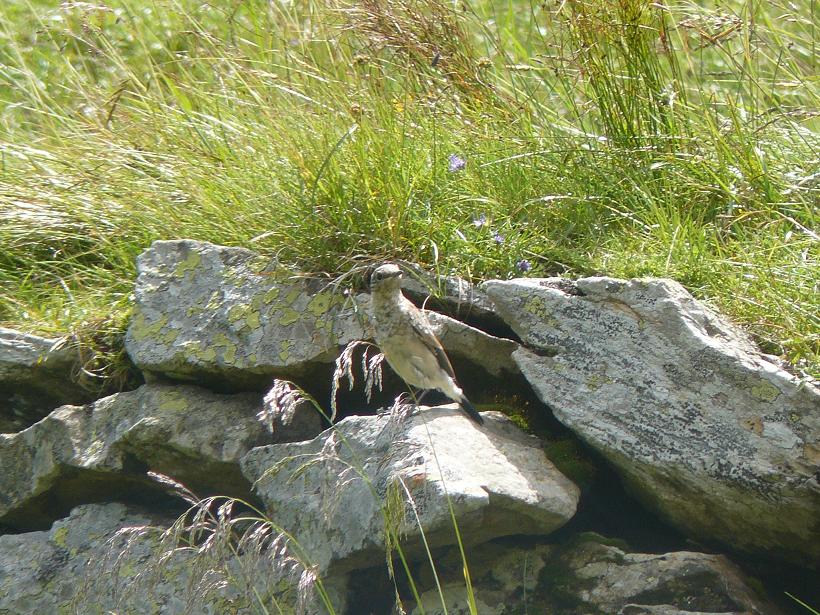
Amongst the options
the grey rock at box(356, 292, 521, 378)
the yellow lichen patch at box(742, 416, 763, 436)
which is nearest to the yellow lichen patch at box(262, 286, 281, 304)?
the grey rock at box(356, 292, 521, 378)

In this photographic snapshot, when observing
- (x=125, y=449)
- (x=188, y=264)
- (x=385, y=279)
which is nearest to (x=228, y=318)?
(x=188, y=264)

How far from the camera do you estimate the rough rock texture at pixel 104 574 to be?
4086 mm

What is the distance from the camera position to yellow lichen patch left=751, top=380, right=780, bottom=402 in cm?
367

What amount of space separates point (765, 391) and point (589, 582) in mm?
933

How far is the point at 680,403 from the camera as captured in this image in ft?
12.5

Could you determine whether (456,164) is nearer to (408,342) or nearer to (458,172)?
(458,172)

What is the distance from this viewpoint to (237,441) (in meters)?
4.45

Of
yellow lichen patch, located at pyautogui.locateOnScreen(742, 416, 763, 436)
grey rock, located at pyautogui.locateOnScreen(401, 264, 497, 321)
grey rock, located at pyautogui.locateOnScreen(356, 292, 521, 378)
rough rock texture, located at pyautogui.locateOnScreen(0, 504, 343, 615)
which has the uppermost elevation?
yellow lichen patch, located at pyautogui.locateOnScreen(742, 416, 763, 436)

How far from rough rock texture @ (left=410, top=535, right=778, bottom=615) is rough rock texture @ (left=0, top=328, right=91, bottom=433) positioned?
2138 mm

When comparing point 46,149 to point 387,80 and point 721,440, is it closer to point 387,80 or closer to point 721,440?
point 387,80

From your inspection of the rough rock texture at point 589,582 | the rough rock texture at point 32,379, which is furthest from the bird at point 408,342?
the rough rock texture at point 32,379

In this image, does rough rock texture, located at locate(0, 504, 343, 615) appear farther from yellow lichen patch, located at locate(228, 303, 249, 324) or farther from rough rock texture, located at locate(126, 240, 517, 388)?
yellow lichen patch, located at locate(228, 303, 249, 324)

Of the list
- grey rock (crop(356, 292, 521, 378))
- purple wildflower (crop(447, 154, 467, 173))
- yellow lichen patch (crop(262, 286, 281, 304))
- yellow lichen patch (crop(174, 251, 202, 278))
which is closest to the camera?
grey rock (crop(356, 292, 521, 378))

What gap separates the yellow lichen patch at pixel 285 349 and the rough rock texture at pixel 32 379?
44.2 inches
